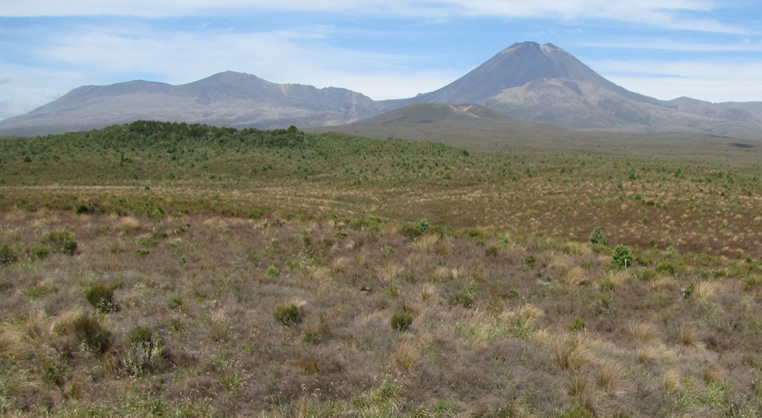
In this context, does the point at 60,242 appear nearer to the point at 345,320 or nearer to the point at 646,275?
the point at 345,320

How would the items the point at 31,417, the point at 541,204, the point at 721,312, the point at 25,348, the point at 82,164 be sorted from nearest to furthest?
the point at 31,417
the point at 25,348
the point at 721,312
the point at 541,204
the point at 82,164

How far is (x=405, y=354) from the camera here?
561 cm

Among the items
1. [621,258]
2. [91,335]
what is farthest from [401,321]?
[621,258]

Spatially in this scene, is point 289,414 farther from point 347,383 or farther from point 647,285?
point 647,285

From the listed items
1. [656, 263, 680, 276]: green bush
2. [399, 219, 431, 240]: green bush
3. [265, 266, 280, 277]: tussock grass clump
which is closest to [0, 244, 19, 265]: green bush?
[265, 266, 280, 277]: tussock grass clump

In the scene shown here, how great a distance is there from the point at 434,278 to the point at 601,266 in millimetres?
4297

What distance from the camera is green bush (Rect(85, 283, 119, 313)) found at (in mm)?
7207

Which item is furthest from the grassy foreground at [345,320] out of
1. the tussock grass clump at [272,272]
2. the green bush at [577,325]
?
the tussock grass clump at [272,272]

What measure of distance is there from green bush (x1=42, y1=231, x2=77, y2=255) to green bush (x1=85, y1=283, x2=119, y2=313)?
401 cm

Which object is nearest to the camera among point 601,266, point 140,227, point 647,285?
point 647,285

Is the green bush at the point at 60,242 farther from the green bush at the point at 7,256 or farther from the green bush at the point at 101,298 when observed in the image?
the green bush at the point at 101,298

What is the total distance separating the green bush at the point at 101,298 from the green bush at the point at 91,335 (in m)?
1.11

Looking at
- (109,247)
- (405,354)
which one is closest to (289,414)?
(405,354)

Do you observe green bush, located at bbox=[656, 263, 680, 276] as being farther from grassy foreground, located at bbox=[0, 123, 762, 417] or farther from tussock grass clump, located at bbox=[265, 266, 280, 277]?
tussock grass clump, located at bbox=[265, 266, 280, 277]
